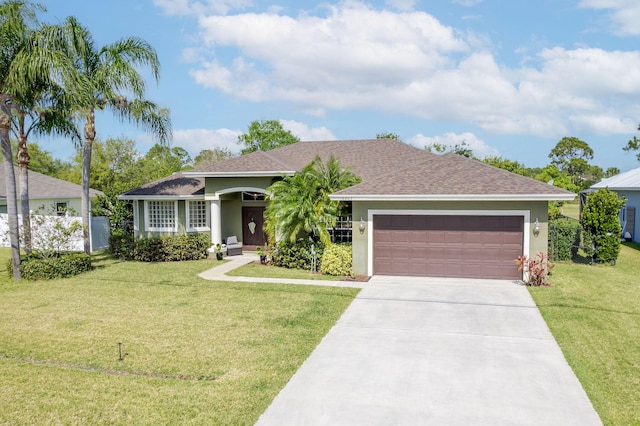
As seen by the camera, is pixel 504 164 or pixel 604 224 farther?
pixel 504 164

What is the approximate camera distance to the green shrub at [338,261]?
16375 millimetres

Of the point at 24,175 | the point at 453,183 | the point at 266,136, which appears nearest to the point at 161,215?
the point at 24,175

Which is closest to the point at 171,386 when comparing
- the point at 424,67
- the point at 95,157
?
the point at 424,67

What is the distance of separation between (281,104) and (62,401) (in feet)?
108

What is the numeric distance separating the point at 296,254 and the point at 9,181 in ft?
34.8

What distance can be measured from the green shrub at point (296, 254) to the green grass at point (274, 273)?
0.30 meters

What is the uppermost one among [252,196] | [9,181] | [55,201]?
[9,181]

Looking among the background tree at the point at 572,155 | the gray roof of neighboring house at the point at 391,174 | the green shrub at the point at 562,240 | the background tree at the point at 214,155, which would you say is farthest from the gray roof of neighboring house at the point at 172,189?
the background tree at the point at 572,155

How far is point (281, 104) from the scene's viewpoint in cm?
3759

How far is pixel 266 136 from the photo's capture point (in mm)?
44219

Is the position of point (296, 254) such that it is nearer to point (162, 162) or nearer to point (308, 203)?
point (308, 203)

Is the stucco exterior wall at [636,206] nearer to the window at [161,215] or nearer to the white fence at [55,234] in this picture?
the window at [161,215]

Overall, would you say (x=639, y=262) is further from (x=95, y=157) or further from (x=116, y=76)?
(x=95, y=157)

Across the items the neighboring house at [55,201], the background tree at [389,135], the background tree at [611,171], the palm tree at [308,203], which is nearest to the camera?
the palm tree at [308,203]
